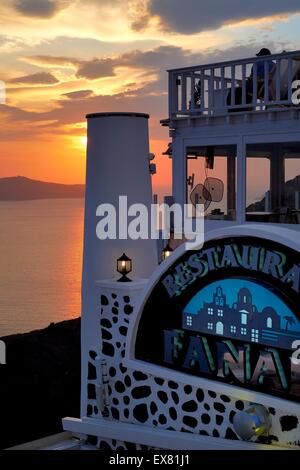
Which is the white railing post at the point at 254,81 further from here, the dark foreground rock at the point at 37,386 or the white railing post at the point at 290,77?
the dark foreground rock at the point at 37,386

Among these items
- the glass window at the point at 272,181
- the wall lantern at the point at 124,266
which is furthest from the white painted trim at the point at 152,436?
the glass window at the point at 272,181

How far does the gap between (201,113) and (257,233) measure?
14.3 ft

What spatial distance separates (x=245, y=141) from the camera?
37.6 ft

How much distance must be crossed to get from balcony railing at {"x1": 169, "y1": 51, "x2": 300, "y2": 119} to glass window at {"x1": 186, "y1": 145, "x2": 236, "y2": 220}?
26.6 inches

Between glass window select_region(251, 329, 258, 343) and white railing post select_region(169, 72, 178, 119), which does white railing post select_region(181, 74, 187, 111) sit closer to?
white railing post select_region(169, 72, 178, 119)

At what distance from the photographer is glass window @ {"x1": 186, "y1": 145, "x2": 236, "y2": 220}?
11.9 meters

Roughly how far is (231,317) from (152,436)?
2159 mm

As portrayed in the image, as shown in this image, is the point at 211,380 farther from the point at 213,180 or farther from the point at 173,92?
the point at 173,92

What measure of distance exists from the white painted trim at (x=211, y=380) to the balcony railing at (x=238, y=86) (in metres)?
3.02

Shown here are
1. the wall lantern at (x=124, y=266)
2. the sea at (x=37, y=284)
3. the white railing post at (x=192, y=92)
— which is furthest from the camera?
the sea at (x=37, y=284)

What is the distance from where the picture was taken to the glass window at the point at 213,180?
1190cm

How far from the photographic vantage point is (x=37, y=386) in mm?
24047

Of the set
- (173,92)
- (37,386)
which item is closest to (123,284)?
(173,92)
